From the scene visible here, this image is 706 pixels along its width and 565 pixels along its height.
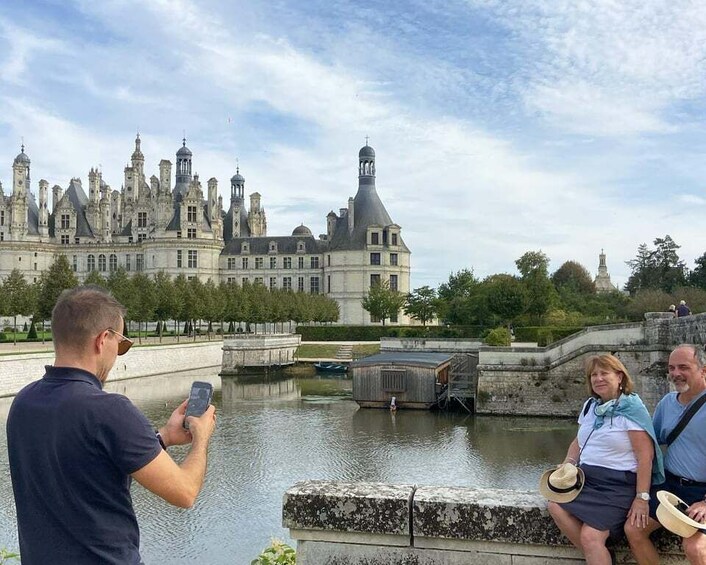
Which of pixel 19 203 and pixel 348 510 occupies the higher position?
pixel 19 203

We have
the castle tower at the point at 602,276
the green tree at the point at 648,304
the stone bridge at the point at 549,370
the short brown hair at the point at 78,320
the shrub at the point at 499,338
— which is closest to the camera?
the short brown hair at the point at 78,320

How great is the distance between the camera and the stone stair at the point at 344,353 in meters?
47.0

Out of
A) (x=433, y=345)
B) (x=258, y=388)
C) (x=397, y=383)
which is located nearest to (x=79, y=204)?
(x=258, y=388)

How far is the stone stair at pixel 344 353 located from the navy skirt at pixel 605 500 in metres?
43.2

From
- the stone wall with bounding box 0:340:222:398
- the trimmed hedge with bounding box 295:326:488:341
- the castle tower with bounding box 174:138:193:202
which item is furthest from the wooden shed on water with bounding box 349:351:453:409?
the castle tower with bounding box 174:138:193:202

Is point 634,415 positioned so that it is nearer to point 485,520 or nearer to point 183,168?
point 485,520

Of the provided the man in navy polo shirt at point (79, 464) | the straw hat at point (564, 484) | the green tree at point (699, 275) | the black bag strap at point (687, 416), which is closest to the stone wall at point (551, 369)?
the black bag strap at point (687, 416)

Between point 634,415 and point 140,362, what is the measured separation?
3648 cm

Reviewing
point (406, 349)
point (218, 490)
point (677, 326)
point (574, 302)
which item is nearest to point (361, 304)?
point (574, 302)

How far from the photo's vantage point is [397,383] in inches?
1158

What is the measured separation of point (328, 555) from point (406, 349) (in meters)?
39.1

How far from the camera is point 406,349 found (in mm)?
42562

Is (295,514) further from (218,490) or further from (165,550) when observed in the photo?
(218,490)

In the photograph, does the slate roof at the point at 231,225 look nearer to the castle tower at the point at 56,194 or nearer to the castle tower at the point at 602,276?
the castle tower at the point at 56,194
